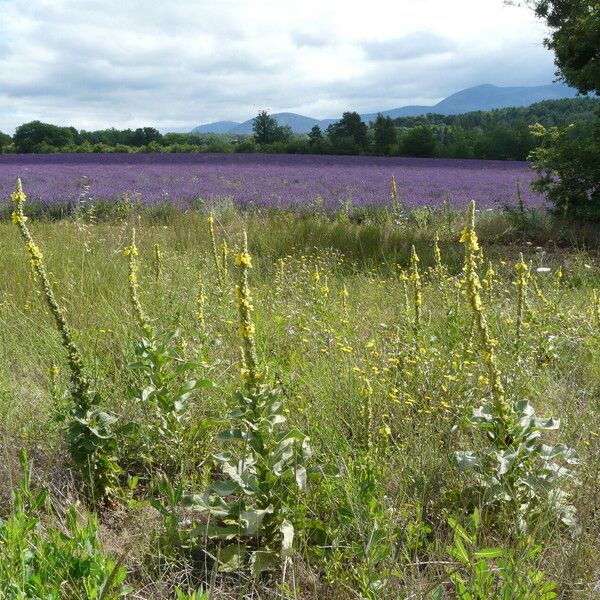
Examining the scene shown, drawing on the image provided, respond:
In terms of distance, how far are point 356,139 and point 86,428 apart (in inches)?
1254

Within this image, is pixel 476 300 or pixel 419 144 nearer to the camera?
pixel 476 300

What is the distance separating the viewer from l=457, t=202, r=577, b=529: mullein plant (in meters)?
1.95

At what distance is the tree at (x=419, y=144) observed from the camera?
97.9 ft

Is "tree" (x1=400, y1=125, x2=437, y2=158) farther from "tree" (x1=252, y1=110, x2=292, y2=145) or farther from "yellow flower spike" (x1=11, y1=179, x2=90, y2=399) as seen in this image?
"yellow flower spike" (x1=11, y1=179, x2=90, y2=399)

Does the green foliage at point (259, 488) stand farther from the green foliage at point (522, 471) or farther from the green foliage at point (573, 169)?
the green foliage at point (573, 169)

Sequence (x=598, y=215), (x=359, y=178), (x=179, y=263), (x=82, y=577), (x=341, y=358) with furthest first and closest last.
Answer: (x=359, y=178)
(x=598, y=215)
(x=179, y=263)
(x=341, y=358)
(x=82, y=577)

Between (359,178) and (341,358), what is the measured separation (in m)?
11.0

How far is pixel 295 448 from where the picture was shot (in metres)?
2.09

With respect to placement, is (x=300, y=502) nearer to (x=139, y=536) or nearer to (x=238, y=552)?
(x=238, y=552)

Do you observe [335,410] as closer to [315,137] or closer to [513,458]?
[513,458]

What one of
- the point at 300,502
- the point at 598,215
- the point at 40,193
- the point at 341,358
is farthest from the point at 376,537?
the point at 40,193

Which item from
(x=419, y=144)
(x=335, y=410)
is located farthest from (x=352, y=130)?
(x=335, y=410)

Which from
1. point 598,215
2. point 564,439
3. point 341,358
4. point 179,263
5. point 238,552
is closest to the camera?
point 238,552

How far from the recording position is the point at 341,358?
3293 millimetres
